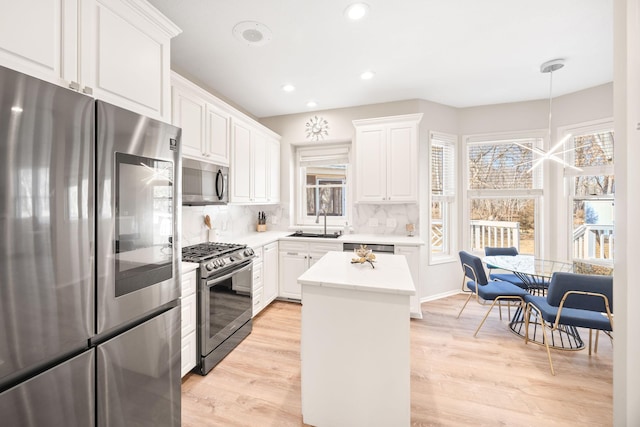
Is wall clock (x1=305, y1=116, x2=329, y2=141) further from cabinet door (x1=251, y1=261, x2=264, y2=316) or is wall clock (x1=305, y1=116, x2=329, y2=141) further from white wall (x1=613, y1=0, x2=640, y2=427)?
white wall (x1=613, y1=0, x2=640, y2=427)

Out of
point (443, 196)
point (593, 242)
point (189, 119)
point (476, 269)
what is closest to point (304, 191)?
point (443, 196)

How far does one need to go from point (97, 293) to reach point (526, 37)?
12.0 ft

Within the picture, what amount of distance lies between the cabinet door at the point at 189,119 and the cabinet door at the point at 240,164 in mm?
524

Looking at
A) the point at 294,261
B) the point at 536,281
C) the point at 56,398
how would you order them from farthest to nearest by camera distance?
1. the point at 294,261
2. the point at 536,281
3. the point at 56,398

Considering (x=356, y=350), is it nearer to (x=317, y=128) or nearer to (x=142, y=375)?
(x=142, y=375)

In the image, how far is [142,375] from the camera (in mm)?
1381

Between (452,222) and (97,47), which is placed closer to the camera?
(97,47)

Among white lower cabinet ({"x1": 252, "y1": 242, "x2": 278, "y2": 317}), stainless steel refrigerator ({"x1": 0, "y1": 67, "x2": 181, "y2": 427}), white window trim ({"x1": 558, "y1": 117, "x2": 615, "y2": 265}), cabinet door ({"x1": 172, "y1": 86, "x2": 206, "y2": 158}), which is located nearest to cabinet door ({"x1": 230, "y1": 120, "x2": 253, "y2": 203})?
cabinet door ({"x1": 172, "y1": 86, "x2": 206, "y2": 158})

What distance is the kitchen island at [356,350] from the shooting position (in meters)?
1.49

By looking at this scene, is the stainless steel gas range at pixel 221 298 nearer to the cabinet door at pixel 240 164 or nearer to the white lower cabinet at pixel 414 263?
the cabinet door at pixel 240 164

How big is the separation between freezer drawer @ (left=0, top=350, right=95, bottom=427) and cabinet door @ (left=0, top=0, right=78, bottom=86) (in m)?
1.19

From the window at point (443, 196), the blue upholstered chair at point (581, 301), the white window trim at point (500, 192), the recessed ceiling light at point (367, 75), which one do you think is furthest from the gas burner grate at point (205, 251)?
the white window trim at point (500, 192)

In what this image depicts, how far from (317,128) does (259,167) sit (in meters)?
1.20

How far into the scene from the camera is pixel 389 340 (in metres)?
1.50
